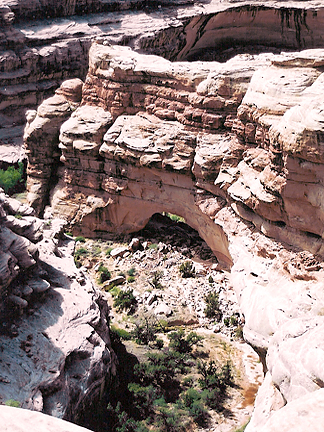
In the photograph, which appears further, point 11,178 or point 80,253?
point 11,178

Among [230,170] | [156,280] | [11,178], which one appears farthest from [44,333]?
[11,178]

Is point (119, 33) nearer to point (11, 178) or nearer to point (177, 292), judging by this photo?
point (11, 178)

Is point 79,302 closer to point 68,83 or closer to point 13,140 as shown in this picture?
point 68,83

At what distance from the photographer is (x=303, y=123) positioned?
41.8ft

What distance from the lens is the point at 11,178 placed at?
83.9ft

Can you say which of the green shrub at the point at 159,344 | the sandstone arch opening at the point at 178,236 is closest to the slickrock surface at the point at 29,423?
the green shrub at the point at 159,344

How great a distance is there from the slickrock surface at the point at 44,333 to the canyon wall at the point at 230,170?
365 centimetres

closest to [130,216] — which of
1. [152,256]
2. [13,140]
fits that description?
[152,256]

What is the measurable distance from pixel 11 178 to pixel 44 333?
48.9 ft

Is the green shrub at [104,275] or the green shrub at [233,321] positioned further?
the green shrub at [104,275]

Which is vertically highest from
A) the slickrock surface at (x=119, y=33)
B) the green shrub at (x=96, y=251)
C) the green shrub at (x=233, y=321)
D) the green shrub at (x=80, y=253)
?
the slickrock surface at (x=119, y=33)

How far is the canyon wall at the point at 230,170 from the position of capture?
12.3 meters

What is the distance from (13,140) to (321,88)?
19515 millimetres

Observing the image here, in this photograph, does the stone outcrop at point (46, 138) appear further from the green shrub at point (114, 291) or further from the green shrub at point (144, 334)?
the green shrub at point (144, 334)
